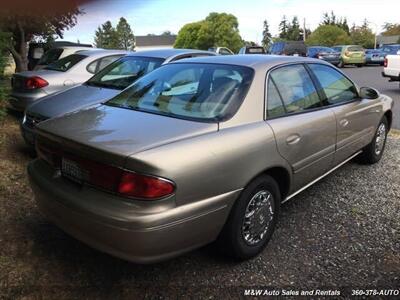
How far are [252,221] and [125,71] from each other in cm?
390

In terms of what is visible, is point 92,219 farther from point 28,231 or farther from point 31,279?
point 28,231

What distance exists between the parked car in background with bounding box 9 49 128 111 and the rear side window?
14.2 feet

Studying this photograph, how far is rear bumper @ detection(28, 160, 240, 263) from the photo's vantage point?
7.92 feet

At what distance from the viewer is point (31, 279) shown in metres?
2.83

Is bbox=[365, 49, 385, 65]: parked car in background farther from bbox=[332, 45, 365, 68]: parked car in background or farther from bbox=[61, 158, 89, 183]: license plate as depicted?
bbox=[61, 158, 89, 183]: license plate

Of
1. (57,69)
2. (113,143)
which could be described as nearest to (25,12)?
(113,143)

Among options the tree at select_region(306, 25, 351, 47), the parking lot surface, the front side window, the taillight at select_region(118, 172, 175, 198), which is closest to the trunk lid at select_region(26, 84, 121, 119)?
the parking lot surface

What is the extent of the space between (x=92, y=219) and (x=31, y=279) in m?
0.71

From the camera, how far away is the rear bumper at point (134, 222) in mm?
2414

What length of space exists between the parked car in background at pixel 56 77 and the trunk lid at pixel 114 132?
381cm

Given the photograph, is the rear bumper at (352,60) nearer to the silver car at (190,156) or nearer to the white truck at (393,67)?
the white truck at (393,67)

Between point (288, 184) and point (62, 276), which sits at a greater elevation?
point (288, 184)

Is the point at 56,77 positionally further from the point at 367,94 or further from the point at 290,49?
the point at 290,49

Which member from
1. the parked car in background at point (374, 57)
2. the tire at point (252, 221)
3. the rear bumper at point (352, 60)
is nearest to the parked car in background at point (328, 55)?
the rear bumper at point (352, 60)
